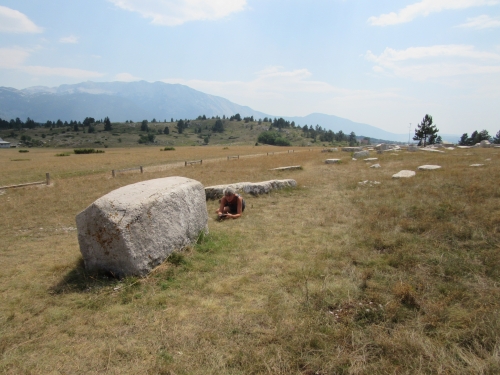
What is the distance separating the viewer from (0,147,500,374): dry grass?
147 inches

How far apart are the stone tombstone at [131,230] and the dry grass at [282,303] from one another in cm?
34

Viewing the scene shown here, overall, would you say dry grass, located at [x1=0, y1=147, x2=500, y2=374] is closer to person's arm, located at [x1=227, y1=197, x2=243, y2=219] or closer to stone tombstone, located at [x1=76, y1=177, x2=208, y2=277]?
stone tombstone, located at [x1=76, y1=177, x2=208, y2=277]

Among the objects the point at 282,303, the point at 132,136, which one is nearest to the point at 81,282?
the point at 282,303

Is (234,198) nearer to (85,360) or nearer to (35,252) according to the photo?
(35,252)

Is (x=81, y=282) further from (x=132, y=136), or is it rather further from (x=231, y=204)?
(x=132, y=136)

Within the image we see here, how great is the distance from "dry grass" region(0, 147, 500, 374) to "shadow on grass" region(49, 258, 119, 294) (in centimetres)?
3

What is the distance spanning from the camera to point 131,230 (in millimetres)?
5855

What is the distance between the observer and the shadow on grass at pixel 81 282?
5801 millimetres

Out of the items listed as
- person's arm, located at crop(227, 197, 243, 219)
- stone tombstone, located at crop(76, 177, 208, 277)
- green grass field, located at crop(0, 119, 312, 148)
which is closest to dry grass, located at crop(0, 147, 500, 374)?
stone tombstone, located at crop(76, 177, 208, 277)

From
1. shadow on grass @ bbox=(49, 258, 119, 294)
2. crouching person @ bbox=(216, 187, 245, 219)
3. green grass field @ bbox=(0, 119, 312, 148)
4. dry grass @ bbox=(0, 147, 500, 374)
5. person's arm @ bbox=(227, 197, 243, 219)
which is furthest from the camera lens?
green grass field @ bbox=(0, 119, 312, 148)

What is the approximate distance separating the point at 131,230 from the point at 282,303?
11.1 ft

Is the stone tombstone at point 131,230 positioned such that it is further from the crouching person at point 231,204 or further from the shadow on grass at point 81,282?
the crouching person at point 231,204

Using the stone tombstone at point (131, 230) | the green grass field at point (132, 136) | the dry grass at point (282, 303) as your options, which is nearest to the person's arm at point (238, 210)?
the dry grass at point (282, 303)

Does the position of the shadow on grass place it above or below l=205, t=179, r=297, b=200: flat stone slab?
below
